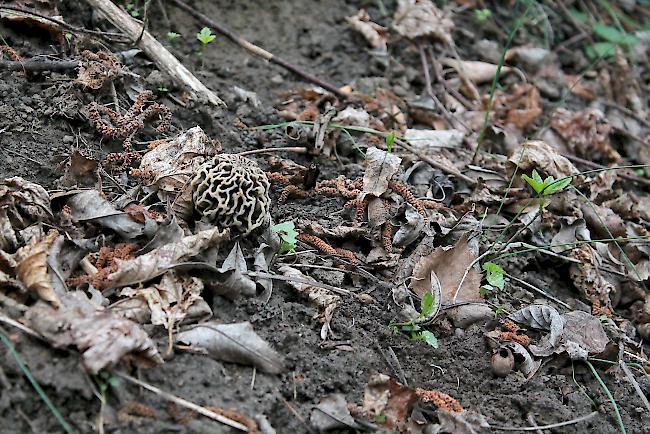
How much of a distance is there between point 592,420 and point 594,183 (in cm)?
194

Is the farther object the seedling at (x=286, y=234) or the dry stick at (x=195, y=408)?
the seedling at (x=286, y=234)

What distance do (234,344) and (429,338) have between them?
0.94 m

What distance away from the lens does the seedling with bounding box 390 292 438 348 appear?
3.07m

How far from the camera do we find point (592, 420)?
9.99 ft

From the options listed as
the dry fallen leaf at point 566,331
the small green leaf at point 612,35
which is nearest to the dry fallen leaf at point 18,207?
the dry fallen leaf at point 566,331

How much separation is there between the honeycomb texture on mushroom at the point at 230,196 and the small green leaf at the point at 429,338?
91cm

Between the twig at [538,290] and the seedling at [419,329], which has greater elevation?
the seedling at [419,329]

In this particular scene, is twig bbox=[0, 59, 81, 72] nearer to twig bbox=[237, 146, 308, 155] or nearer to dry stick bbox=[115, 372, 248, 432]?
twig bbox=[237, 146, 308, 155]

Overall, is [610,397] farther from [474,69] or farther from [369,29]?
[369,29]

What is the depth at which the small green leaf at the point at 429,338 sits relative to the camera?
307 cm

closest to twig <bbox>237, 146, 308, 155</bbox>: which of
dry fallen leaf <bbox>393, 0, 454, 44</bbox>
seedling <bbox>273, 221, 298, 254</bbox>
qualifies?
seedling <bbox>273, 221, 298, 254</bbox>

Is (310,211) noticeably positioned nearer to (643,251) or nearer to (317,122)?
(317,122)

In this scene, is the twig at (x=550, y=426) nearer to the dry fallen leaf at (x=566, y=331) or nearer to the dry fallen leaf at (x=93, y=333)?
the dry fallen leaf at (x=566, y=331)

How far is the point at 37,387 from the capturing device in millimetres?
2256
